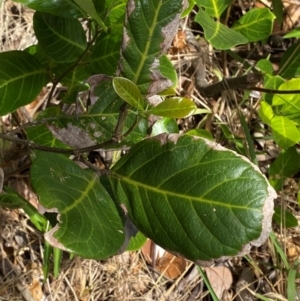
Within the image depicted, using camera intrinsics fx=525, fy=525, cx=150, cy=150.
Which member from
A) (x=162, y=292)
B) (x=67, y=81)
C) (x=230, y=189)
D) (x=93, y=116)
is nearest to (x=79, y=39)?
(x=67, y=81)

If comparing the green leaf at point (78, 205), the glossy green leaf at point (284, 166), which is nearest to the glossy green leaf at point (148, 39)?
the green leaf at point (78, 205)

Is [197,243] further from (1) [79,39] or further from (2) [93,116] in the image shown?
(1) [79,39]

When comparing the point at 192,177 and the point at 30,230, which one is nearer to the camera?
the point at 192,177

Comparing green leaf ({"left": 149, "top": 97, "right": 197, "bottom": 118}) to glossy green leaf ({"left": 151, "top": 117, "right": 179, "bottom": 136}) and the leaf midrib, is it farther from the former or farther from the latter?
glossy green leaf ({"left": 151, "top": 117, "right": 179, "bottom": 136})

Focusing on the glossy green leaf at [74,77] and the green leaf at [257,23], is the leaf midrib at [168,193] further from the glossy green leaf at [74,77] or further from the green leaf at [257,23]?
the green leaf at [257,23]

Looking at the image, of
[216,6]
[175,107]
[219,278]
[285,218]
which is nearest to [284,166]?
[285,218]

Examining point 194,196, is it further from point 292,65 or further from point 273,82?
point 292,65
